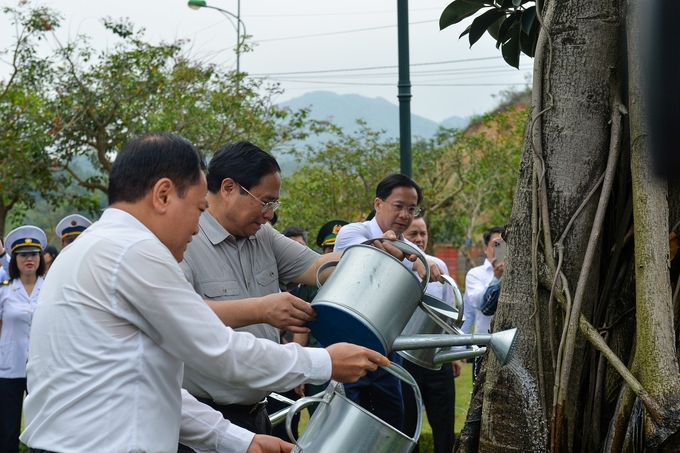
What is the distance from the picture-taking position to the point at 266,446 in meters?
2.28

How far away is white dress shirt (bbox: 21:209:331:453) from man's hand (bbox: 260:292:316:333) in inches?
19.7

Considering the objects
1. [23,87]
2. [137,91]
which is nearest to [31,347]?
→ [137,91]

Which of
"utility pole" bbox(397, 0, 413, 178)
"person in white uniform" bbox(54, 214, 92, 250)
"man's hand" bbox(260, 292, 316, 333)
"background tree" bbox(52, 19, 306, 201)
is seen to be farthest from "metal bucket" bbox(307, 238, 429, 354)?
"background tree" bbox(52, 19, 306, 201)

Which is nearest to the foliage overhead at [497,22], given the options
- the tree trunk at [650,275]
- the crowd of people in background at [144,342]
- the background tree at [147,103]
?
the tree trunk at [650,275]

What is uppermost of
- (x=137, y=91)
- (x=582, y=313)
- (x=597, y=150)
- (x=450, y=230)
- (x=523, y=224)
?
(x=137, y=91)

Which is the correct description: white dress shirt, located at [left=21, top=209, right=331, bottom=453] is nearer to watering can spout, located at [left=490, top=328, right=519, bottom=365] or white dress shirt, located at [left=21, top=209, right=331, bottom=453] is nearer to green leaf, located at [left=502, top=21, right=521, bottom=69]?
watering can spout, located at [left=490, top=328, right=519, bottom=365]

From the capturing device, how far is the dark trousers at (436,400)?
16.7 feet

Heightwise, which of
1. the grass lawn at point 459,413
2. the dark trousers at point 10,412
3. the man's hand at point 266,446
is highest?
the man's hand at point 266,446

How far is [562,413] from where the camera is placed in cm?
275

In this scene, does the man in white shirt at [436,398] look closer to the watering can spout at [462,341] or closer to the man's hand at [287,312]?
the man's hand at [287,312]

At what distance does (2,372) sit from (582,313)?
4.29 metres

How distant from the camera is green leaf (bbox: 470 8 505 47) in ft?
11.5

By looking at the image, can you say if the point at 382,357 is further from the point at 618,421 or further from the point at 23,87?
the point at 23,87

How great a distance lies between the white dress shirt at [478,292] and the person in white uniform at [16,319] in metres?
3.11
